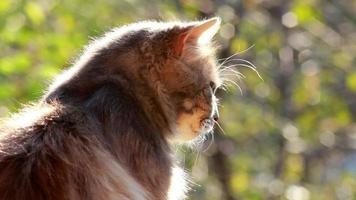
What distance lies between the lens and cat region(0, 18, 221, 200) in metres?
2.92

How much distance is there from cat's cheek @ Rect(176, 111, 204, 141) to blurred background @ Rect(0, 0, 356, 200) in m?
2.29

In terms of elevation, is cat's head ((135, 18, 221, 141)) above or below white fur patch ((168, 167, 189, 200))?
above

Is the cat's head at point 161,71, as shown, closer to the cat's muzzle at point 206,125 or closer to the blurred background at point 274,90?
the cat's muzzle at point 206,125

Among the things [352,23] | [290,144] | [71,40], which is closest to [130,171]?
[71,40]

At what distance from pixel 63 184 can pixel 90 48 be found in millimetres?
814

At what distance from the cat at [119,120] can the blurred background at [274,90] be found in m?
2.29

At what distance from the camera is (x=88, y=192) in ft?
9.44

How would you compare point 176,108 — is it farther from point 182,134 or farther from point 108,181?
point 108,181

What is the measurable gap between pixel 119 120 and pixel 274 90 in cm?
408

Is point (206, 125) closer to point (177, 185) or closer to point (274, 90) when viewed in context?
point (177, 185)

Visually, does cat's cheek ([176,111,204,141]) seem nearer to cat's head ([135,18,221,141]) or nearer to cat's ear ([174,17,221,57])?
cat's head ([135,18,221,141])

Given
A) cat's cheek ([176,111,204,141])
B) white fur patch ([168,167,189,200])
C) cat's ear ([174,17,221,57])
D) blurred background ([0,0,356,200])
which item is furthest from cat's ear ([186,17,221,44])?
blurred background ([0,0,356,200])

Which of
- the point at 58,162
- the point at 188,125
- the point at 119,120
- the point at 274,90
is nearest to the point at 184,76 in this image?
the point at 188,125

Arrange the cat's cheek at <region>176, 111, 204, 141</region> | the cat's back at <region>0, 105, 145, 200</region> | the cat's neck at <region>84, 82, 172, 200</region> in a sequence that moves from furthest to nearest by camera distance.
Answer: the cat's cheek at <region>176, 111, 204, 141</region> → the cat's neck at <region>84, 82, 172, 200</region> → the cat's back at <region>0, 105, 145, 200</region>
